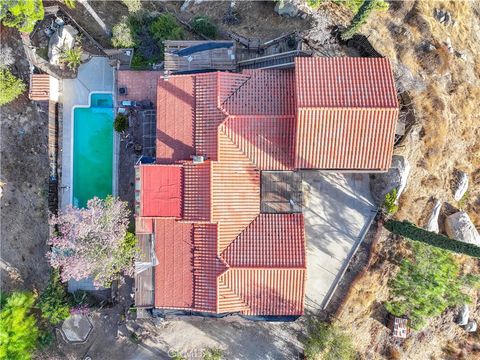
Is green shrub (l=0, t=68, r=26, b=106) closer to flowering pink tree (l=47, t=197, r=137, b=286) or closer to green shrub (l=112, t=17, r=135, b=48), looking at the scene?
green shrub (l=112, t=17, r=135, b=48)

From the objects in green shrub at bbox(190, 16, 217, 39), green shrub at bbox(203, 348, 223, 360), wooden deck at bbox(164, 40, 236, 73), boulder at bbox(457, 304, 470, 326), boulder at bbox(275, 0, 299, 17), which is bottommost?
green shrub at bbox(203, 348, 223, 360)

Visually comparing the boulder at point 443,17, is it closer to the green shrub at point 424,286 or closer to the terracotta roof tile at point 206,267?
the green shrub at point 424,286

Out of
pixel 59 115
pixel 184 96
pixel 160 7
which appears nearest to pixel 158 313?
pixel 184 96

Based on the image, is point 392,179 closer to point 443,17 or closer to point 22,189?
point 443,17

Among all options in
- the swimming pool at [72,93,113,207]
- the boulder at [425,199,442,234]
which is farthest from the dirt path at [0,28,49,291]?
the boulder at [425,199,442,234]

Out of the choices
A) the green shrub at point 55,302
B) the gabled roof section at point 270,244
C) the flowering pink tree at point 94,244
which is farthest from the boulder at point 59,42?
the gabled roof section at point 270,244

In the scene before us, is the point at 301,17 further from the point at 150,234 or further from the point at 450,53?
the point at 150,234

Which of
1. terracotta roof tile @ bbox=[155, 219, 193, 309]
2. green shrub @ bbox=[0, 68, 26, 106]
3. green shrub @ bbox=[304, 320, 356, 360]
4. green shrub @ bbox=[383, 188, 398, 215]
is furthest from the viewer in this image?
green shrub @ bbox=[0, 68, 26, 106]

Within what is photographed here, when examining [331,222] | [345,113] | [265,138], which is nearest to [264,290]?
[331,222]
